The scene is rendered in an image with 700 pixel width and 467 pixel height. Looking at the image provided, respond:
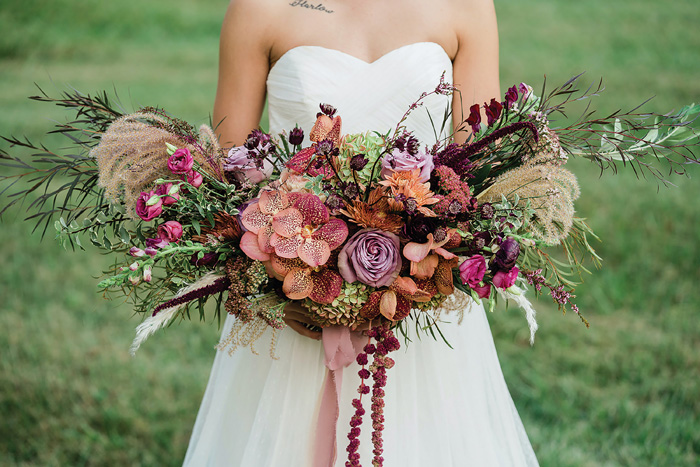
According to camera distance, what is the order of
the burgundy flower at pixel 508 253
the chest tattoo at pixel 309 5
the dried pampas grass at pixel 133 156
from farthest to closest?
the chest tattoo at pixel 309 5 < the dried pampas grass at pixel 133 156 < the burgundy flower at pixel 508 253

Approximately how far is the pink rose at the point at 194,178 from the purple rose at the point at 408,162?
474 millimetres

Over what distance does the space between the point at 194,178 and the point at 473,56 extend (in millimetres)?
1161

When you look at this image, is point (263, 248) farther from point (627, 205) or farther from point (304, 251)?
point (627, 205)

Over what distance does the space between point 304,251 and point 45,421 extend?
3017 millimetres

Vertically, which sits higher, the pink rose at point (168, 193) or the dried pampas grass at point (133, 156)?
the dried pampas grass at point (133, 156)

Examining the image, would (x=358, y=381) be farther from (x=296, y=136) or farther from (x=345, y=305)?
(x=296, y=136)

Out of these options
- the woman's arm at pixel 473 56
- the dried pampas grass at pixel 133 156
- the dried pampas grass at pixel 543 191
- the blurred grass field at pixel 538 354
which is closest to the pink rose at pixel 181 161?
the dried pampas grass at pixel 133 156

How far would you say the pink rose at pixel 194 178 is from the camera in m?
1.79

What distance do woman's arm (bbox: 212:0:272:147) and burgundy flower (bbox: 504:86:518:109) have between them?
100 cm

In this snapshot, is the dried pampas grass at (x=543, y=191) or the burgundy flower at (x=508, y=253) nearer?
the burgundy flower at (x=508, y=253)

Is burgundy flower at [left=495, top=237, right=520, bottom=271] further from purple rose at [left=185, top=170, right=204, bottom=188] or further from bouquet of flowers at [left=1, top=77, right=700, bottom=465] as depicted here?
purple rose at [left=185, top=170, right=204, bottom=188]

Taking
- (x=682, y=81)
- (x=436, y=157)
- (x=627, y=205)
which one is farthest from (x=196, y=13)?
(x=436, y=157)

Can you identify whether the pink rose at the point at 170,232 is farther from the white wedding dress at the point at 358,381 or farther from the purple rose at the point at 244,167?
the white wedding dress at the point at 358,381

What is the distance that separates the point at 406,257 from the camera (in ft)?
5.52
